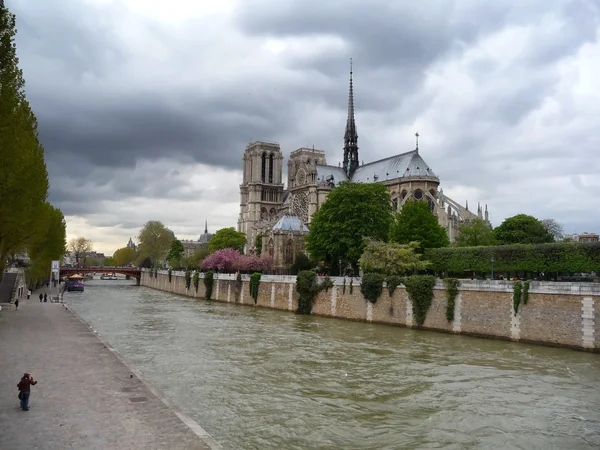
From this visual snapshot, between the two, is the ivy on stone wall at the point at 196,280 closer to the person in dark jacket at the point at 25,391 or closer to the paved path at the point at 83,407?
the paved path at the point at 83,407

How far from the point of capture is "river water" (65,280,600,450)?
1283 cm

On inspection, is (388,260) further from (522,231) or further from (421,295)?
(522,231)

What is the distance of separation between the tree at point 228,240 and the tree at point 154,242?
17.0 meters

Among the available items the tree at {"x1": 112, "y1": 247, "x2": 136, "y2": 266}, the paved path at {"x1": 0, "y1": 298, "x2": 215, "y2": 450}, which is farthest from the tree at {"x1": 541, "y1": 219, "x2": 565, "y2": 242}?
the tree at {"x1": 112, "y1": 247, "x2": 136, "y2": 266}

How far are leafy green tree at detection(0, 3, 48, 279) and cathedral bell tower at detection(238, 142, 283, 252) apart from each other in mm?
79717

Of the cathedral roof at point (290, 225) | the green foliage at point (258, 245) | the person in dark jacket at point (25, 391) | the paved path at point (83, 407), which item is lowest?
the paved path at point (83, 407)

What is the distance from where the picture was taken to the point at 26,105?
89.0ft

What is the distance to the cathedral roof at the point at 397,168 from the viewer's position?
260 ft

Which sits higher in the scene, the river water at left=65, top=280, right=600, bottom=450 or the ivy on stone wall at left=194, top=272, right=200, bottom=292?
the ivy on stone wall at left=194, top=272, right=200, bottom=292

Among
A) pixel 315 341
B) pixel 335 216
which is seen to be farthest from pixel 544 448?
pixel 335 216

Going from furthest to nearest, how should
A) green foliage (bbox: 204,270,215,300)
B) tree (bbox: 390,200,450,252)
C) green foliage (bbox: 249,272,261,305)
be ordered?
green foliage (bbox: 204,270,215,300), green foliage (bbox: 249,272,261,305), tree (bbox: 390,200,450,252)

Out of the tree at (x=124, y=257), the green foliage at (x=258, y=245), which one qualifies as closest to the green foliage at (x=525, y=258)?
the green foliage at (x=258, y=245)

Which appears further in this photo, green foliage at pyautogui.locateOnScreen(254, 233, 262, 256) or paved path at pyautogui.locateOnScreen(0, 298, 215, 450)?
green foliage at pyautogui.locateOnScreen(254, 233, 262, 256)

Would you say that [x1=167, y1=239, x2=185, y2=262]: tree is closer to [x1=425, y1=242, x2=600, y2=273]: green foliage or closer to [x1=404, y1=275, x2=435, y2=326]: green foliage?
[x1=425, y1=242, x2=600, y2=273]: green foliage
